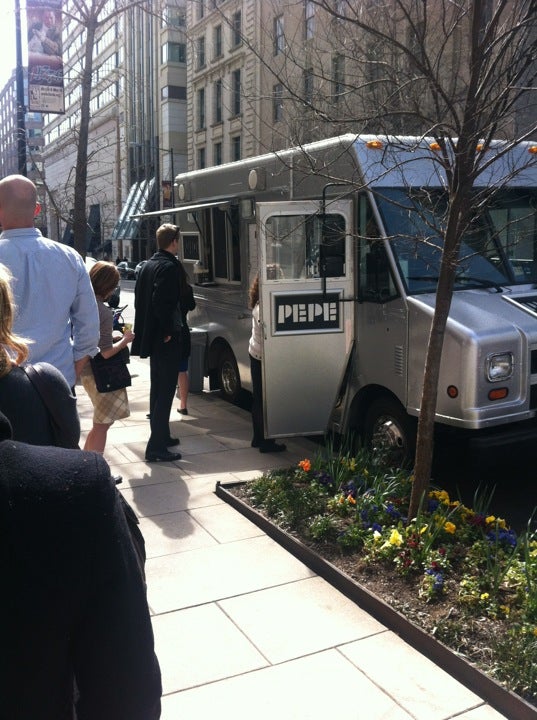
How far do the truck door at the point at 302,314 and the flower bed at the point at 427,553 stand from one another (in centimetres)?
101

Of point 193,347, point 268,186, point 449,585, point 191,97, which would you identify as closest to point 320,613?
point 449,585

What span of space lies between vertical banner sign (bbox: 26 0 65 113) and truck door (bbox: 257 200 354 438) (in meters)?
6.67

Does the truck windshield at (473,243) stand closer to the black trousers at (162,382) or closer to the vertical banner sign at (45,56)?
the black trousers at (162,382)

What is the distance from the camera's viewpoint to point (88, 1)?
12.1 m

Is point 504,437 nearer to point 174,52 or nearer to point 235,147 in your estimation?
point 235,147

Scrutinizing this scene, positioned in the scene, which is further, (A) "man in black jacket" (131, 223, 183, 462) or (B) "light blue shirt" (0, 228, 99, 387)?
(A) "man in black jacket" (131, 223, 183, 462)

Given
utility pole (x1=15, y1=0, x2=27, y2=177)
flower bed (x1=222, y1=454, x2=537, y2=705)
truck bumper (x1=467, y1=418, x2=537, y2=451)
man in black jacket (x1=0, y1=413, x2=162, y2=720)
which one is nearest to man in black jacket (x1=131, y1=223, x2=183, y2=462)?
flower bed (x1=222, y1=454, x2=537, y2=705)

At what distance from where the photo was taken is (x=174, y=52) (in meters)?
53.2

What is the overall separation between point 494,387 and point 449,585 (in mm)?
1883

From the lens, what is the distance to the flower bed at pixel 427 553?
129 inches

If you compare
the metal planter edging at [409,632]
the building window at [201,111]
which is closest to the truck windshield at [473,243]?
the metal planter edging at [409,632]

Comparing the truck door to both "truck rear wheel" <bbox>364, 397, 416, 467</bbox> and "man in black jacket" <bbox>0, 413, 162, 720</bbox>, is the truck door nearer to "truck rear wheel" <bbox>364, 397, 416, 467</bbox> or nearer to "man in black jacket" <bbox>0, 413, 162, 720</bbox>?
"truck rear wheel" <bbox>364, 397, 416, 467</bbox>

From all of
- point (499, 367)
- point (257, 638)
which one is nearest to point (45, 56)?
point (499, 367)

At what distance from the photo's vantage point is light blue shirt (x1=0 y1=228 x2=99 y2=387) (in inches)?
143
